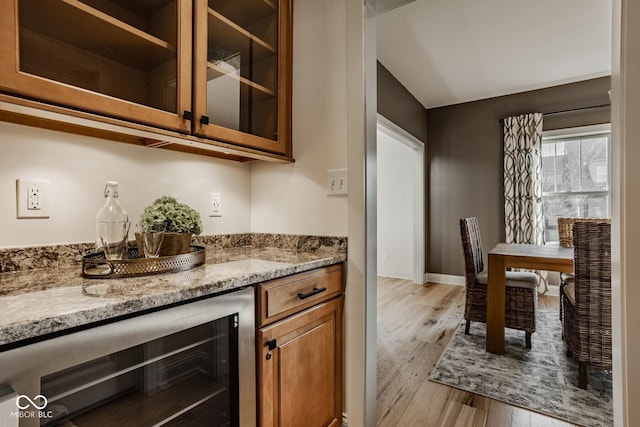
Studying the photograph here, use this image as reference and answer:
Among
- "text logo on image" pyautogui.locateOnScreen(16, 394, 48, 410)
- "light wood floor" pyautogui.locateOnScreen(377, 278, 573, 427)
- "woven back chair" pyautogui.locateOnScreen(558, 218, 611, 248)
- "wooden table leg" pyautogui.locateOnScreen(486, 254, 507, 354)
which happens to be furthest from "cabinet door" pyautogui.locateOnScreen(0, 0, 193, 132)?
"woven back chair" pyautogui.locateOnScreen(558, 218, 611, 248)

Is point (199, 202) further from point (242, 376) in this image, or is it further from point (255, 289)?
point (242, 376)

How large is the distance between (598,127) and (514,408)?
3594 millimetres

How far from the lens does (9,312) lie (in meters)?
0.63

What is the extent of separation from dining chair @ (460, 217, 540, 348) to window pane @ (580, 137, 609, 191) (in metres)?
1.98

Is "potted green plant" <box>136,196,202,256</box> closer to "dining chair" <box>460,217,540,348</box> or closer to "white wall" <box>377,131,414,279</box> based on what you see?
"dining chair" <box>460,217,540,348</box>

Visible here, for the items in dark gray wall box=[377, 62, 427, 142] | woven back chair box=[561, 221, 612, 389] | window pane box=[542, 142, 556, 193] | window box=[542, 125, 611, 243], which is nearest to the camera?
woven back chair box=[561, 221, 612, 389]

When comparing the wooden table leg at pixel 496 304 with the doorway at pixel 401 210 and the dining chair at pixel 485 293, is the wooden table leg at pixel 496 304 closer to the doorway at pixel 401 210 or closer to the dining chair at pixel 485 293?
the dining chair at pixel 485 293

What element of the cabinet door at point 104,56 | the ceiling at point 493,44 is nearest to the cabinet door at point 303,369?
the cabinet door at point 104,56

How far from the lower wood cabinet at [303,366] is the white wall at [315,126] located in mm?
338

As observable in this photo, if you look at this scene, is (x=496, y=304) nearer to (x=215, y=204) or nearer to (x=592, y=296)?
(x=592, y=296)

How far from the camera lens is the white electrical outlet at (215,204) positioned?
1646 mm

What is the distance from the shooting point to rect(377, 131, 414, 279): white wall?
493 centimetres

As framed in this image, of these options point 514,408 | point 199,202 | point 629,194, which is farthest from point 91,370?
point 514,408
